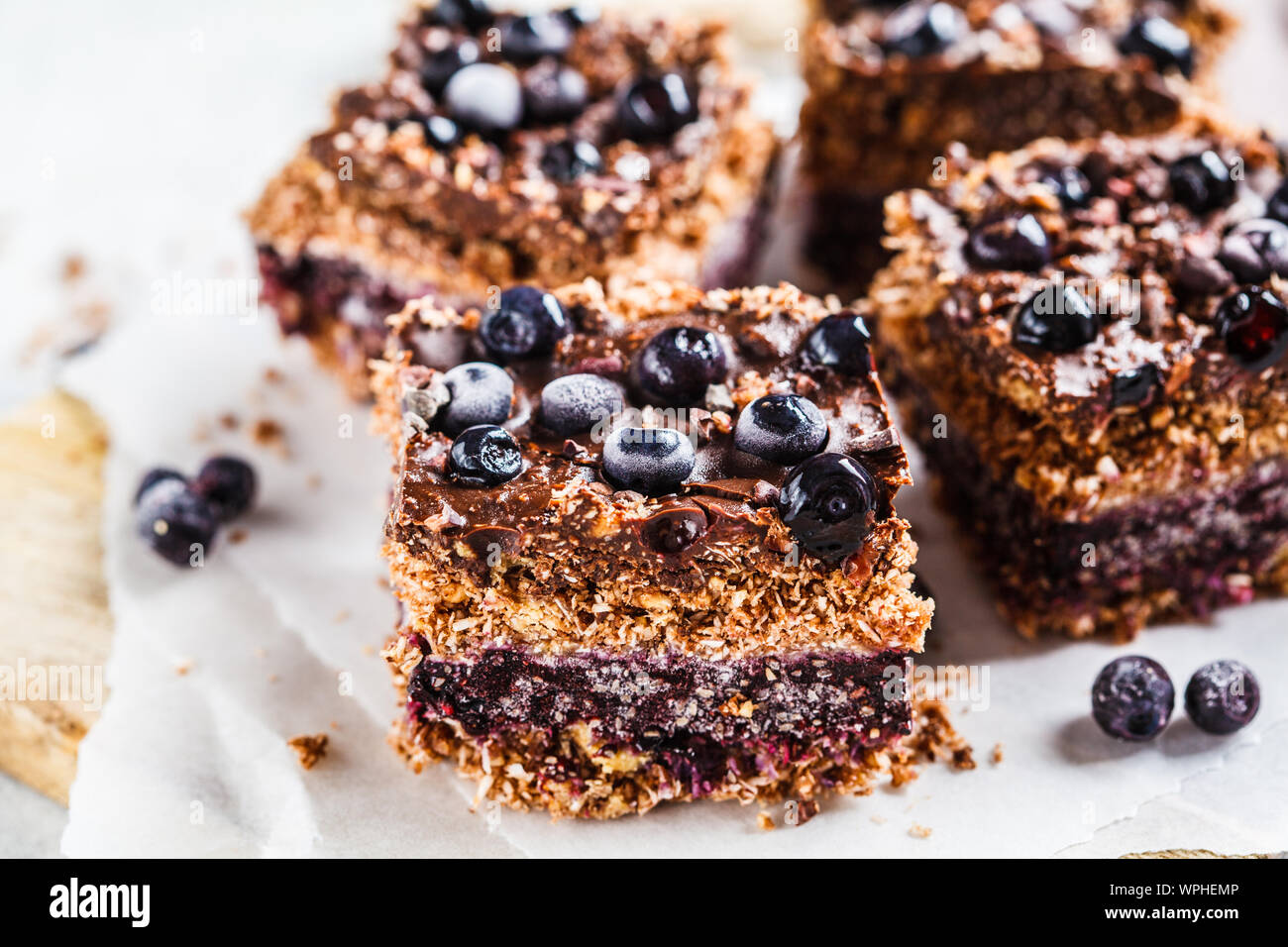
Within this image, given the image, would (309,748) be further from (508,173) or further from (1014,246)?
(1014,246)

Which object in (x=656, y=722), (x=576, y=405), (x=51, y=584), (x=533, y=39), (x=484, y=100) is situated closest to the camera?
(x=576, y=405)

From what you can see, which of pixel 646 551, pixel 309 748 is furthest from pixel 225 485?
pixel 646 551

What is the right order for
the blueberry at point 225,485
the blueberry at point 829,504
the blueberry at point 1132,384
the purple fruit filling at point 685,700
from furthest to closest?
1. the blueberry at point 225,485
2. the blueberry at point 1132,384
3. the purple fruit filling at point 685,700
4. the blueberry at point 829,504

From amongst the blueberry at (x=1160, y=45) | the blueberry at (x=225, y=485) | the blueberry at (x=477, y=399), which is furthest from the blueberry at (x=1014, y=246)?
the blueberry at (x=225, y=485)

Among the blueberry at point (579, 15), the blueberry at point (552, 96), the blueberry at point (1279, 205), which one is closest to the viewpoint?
the blueberry at point (1279, 205)

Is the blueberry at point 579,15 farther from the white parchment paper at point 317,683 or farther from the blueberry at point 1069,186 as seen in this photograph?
the blueberry at point 1069,186

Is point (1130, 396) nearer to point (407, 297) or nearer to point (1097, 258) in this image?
point (1097, 258)
